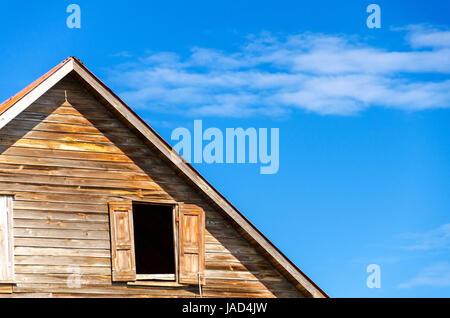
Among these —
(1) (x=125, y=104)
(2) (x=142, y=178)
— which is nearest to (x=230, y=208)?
(2) (x=142, y=178)

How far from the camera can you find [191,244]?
62.4ft

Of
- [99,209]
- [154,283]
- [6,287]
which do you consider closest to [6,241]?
[6,287]

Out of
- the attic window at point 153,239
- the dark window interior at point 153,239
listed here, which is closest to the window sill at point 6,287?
the attic window at point 153,239

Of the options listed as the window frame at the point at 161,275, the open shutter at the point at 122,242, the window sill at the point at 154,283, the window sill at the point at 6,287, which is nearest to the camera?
the window sill at the point at 6,287

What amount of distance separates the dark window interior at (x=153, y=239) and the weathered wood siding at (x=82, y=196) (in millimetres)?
4645

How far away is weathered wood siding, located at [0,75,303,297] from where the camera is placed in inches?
694

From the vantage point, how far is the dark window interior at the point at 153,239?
78.8ft

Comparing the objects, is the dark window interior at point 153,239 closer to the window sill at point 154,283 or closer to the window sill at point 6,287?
the window sill at point 154,283

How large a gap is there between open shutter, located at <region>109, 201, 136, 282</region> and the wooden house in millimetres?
22

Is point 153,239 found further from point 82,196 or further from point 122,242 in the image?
point 82,196

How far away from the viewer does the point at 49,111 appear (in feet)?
59.9

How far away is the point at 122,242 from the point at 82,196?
133 cm

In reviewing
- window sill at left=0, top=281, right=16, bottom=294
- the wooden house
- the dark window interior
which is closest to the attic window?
the dark window interior
